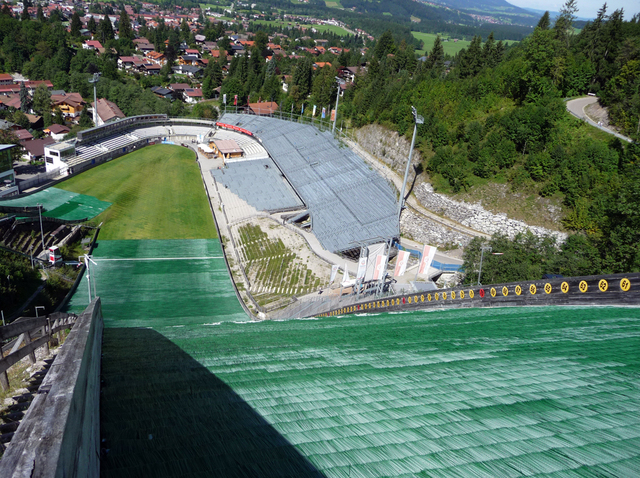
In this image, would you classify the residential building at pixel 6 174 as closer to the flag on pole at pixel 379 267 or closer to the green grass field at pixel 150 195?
the green grass field at pixel 150 195

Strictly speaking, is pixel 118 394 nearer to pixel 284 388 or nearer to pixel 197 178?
pixel 284 388

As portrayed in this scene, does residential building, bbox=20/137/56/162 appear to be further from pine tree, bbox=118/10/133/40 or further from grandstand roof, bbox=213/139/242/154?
pine tree, bbox=118/10/133/40

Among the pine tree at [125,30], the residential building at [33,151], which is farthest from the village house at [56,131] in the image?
the pine tree at [125,30]

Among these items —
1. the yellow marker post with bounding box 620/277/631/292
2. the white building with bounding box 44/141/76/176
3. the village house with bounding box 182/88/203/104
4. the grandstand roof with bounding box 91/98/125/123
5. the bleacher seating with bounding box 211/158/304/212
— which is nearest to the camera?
the yellow marker post with bounding box 620/277/631/292

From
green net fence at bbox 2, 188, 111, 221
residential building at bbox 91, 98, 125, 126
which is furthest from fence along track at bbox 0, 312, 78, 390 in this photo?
residential building at bbox 91, 98, 125, 126

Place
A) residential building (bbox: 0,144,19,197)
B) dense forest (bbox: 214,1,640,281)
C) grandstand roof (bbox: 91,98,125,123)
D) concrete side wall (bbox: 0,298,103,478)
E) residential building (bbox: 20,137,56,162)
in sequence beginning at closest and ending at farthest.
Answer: concrete side wall (bbox: 0,298,103,478) < dense forest (bbox: 214,1,640,281) < residential building (bbox: 0,144,19,197) < residential building (bbox: 20,137,56,162) < grandstand roof (bbox: 91,98,125,123)

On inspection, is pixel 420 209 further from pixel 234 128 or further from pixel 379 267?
pixel 234 128

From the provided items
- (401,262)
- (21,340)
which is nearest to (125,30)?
(401,262)
